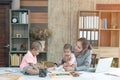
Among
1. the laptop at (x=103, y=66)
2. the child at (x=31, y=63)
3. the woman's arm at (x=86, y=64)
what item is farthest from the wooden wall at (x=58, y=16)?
the child at (x=31, y=63)

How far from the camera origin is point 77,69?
3.25 meters

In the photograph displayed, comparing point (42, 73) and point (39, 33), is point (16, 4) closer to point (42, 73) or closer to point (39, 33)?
point (39, 33)

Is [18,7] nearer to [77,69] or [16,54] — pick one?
[16,54]

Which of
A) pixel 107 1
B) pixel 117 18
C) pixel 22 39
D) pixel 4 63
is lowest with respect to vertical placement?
pixel 4 63

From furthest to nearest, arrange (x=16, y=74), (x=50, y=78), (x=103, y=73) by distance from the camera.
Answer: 1. (x=103, y=73)
2. (x=16, y=74)
3. (x=50, y=78)

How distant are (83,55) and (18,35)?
2.90m

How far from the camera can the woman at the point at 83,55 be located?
11.0 feet

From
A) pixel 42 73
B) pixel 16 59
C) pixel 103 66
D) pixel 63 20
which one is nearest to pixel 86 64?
pixel 103 66

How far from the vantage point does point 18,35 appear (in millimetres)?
5965

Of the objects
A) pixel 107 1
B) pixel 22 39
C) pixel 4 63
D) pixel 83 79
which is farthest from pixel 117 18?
pixel 83 79

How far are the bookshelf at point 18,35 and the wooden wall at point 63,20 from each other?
653mm

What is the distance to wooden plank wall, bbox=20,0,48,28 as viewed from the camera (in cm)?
618

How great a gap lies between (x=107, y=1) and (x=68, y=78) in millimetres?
3981

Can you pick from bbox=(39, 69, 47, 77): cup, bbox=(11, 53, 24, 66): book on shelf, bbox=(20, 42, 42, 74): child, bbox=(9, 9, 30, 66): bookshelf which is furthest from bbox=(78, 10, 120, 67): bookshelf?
bbox=(39, 69, 47, 77): cup
